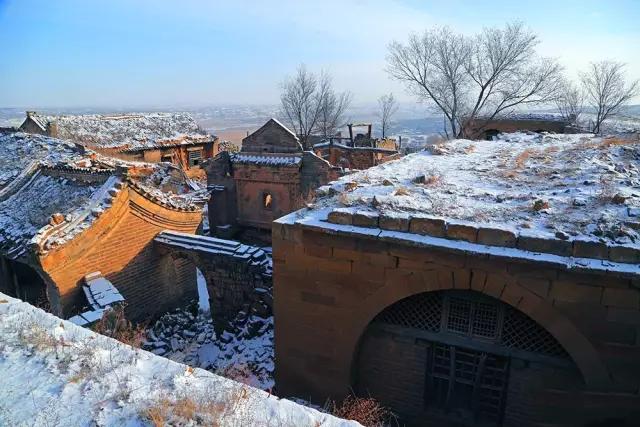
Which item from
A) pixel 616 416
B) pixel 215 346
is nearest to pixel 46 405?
pixel 616 416

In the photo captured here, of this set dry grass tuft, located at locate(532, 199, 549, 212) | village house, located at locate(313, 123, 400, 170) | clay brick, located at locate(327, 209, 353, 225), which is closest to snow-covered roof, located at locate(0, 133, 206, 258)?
clay brick, located at locate(327, 209, 353, 225)

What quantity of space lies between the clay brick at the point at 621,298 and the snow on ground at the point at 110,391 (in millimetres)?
3530

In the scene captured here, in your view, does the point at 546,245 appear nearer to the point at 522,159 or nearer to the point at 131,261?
the point at 522,159

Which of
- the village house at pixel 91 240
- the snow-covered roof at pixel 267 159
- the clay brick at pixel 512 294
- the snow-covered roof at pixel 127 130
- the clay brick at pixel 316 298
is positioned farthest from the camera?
the snow-covered roof at pixel 127 130

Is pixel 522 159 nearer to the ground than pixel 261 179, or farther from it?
farther from it

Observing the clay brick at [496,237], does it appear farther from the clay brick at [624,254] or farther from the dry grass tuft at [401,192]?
the dry grass tuft at [401,192]

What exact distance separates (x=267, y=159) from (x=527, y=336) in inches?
608

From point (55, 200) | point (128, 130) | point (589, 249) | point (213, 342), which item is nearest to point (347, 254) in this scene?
point (589, 249)

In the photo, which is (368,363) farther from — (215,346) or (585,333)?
(215,346)

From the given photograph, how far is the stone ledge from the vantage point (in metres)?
4.46

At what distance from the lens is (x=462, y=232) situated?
16.4 feet

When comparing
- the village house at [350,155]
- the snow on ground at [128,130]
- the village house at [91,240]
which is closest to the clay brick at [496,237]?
the village house at [91,240]

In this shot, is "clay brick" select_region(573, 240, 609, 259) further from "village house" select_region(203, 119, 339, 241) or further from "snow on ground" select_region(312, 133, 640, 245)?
"village house" select_region(203, 119, 339, 241)

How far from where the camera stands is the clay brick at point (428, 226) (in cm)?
512
